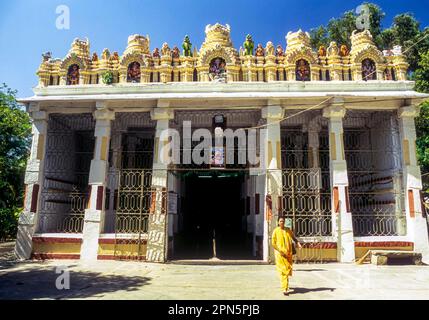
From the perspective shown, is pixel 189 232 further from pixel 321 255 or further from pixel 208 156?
pixel 321 255

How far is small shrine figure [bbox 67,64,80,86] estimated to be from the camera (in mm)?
12773

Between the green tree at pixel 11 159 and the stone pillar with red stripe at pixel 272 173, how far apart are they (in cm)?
980

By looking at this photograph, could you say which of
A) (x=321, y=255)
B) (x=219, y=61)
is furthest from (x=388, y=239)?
(x=219, y=61)

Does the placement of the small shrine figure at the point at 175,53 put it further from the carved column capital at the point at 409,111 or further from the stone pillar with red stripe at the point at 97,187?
the carved column capital at the point at 409,111

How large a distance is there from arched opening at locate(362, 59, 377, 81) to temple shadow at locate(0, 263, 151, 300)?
1080 cm

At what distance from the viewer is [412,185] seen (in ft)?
35.7

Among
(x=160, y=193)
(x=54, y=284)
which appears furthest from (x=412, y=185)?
(x=54, y=284)

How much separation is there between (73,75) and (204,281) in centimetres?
984

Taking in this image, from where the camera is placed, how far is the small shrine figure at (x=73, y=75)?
12.8 meters

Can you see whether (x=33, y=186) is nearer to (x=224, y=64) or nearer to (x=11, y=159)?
(x=11, y=159)

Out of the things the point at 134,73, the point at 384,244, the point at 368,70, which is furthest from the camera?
the point at 134,73

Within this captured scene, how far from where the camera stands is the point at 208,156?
521 inches

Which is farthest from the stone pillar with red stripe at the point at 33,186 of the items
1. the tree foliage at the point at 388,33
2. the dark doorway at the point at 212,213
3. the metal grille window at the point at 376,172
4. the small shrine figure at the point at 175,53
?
the tree foliage at the point at 388,33
